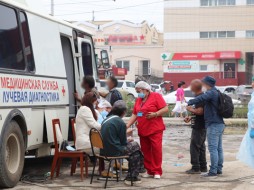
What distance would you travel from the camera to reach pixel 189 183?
989cm

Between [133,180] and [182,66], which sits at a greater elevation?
[182,66]

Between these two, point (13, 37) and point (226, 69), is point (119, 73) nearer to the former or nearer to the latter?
point (226, 69)

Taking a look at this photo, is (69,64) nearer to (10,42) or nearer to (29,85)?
(29,85)

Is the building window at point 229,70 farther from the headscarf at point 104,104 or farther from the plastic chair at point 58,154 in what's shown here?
the plastic chair at point 58,154

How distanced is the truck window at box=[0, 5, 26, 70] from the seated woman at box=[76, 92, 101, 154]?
1262 millimetres

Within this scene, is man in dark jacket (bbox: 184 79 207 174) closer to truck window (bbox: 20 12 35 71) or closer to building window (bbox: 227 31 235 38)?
truck window (bbox: 20 12 35 71)

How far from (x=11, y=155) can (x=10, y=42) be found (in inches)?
69.2

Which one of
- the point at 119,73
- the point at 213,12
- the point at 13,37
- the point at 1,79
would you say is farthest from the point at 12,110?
the point at 213,12

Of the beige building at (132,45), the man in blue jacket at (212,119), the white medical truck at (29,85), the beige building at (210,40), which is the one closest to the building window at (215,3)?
the beige building at (210,40)

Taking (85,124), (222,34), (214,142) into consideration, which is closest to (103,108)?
(85,124)

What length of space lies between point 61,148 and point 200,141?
2.50 metres

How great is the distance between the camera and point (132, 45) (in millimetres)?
77125

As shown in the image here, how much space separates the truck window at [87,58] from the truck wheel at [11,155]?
4421 millimetres

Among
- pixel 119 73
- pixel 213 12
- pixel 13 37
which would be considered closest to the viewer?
→ pixel 13 37
